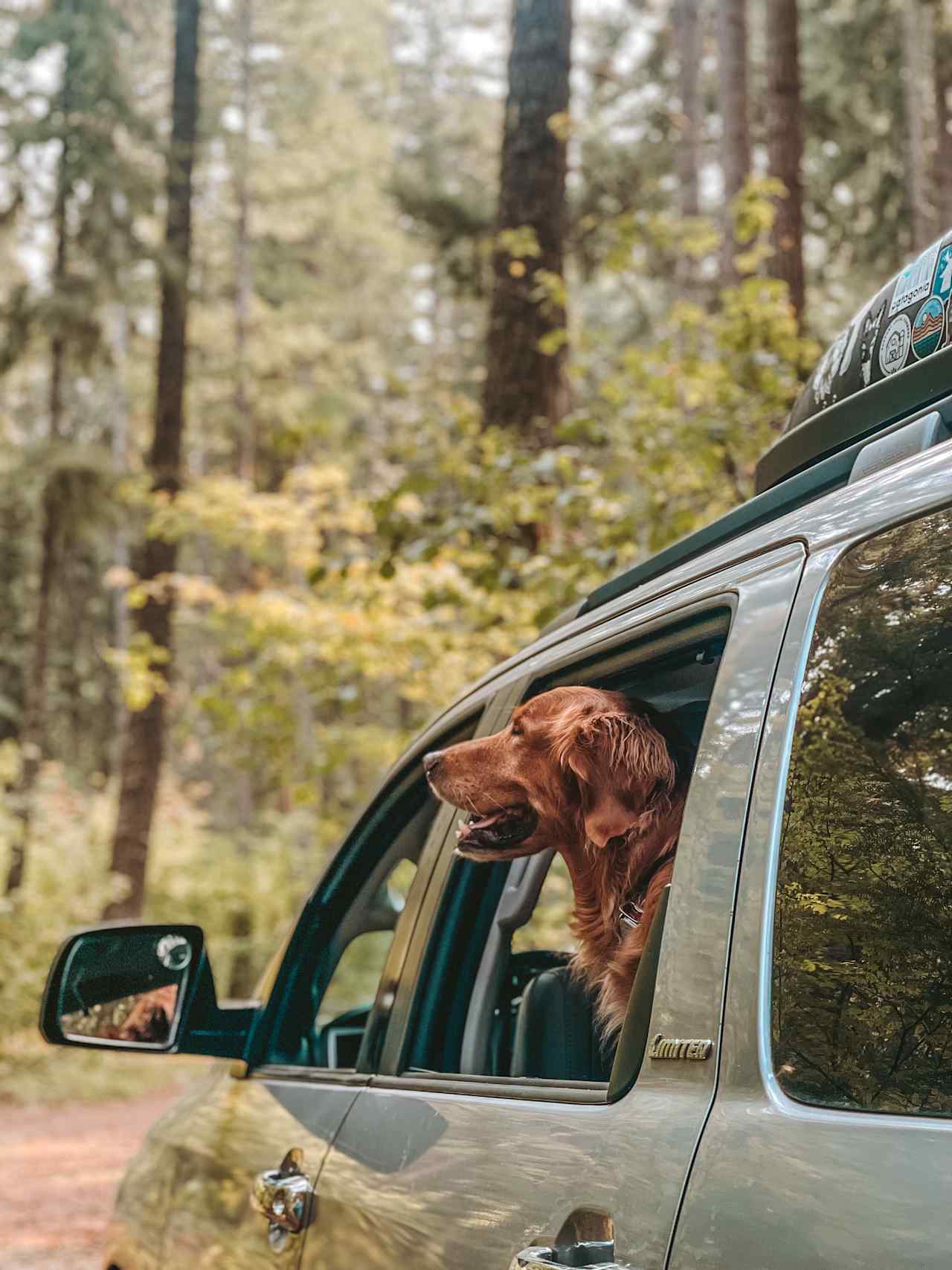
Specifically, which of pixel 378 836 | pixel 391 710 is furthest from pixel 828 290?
Result: pixel 378 836

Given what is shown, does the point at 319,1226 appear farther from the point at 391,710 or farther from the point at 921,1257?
the point at 391,710

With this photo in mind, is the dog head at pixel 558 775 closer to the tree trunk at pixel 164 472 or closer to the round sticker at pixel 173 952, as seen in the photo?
the round sticker at pixel 173 952

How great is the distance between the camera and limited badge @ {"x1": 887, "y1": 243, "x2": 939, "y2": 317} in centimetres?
204

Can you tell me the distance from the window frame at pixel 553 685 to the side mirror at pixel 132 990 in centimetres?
59

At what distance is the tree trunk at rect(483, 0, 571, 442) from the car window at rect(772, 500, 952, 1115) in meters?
8.21

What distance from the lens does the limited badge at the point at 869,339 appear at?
85.7 inches

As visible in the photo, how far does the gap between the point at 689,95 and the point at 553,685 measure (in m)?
21.4

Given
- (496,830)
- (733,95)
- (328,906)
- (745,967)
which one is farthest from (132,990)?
(733,95)

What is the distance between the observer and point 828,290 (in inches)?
1052

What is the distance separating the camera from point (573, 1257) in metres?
1.65

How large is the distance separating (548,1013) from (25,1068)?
Answer: 15.6 metres

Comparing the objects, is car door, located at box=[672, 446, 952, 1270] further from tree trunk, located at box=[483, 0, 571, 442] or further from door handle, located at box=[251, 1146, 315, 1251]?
tree trunk, located at box=[483, 0, 571, 442]

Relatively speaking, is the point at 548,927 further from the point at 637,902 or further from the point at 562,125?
the point at 562,125

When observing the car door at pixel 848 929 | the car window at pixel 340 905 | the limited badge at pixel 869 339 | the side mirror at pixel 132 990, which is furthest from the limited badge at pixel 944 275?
the side mirror at pixel 132 990
